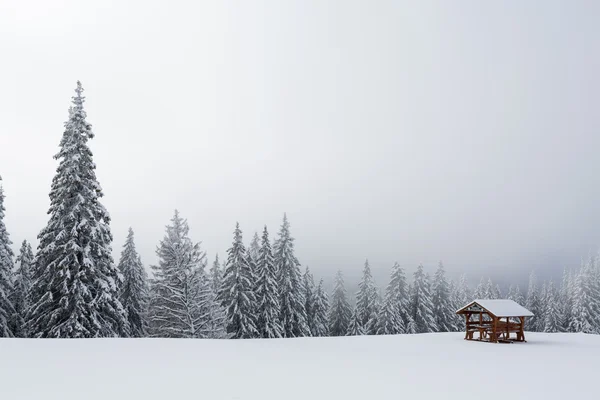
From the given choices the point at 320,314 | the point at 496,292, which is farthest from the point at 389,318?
the point at 496,292

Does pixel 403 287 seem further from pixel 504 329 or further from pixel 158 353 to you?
pixel 158 353

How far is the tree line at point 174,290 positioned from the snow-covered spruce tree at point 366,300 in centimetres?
14

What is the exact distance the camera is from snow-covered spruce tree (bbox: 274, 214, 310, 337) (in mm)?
39562

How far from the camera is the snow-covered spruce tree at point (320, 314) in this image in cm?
4991

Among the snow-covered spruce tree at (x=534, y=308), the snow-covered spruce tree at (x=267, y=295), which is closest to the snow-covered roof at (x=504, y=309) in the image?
the snow-covered spruce tree at (x=267, y=295)

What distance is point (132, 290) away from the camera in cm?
3722

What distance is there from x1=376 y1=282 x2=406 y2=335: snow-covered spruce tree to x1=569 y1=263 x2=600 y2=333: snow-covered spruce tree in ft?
93.6

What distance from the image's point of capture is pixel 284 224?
1635 inches

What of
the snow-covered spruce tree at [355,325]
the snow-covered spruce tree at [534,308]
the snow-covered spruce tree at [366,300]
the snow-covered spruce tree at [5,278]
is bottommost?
the snow-covered spruce tree at [534,308]

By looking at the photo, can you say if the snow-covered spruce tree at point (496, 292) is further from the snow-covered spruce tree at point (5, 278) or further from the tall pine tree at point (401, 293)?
the snow-covered spruce tree at point (5, 278)

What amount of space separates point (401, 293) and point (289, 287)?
18.4 metres

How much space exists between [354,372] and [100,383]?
21.0 feet

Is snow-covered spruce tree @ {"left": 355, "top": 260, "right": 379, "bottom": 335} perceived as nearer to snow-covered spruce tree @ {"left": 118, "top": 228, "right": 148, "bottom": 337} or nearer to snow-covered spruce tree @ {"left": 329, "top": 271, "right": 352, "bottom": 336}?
snow-covered spruce tree @ {"left": 329, "top": 271, "right": 352, "bottom": 336}

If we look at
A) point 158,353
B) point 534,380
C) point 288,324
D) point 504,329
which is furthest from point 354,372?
point 288,324
